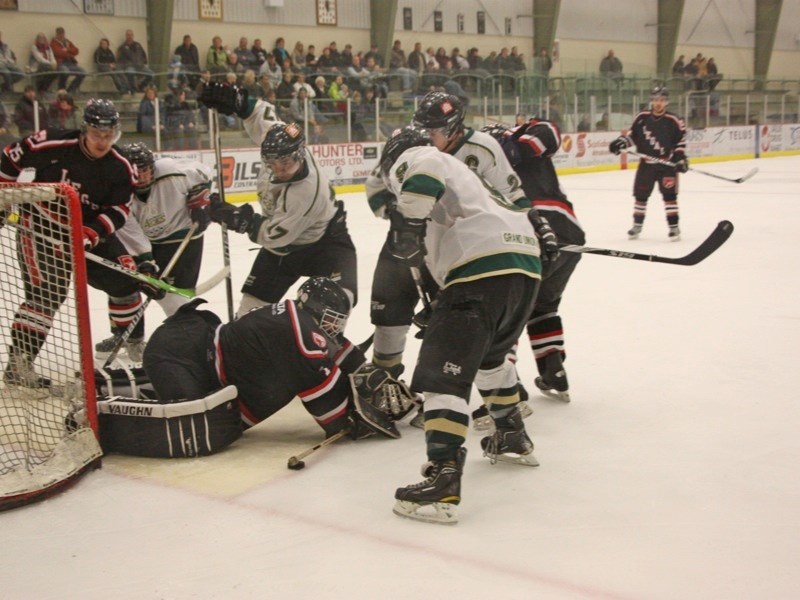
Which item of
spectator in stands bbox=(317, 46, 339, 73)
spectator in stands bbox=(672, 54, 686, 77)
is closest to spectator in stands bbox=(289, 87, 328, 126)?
spectator in stands bbox=(317, 46, 339, 73)

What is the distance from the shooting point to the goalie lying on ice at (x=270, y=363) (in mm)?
2900

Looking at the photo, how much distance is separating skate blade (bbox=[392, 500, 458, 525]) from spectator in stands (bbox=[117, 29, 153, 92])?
10.0 meters

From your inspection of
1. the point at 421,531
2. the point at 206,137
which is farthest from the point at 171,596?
the point at 206,137

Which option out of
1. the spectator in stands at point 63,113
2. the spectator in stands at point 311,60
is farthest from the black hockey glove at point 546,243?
the spectator in stands at point 311,60

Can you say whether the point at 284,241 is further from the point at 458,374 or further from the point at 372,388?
the point at 458,374

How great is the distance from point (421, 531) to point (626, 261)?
4667 millimetres

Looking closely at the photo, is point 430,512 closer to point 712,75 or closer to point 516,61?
point 516,61

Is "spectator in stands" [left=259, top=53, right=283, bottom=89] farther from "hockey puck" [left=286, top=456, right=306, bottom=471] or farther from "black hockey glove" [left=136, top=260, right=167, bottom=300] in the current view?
"hockey puck" [left=286, top=456, right=306, bottom=471]

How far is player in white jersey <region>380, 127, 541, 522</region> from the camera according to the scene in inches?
96.0

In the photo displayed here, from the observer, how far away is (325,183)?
3.79 meters

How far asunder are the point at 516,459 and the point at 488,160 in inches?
42.9

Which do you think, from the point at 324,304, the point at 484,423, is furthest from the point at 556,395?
the point at 324,304

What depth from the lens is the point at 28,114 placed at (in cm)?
914

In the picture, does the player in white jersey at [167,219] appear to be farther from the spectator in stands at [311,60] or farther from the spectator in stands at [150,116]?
the spectator in stands at [311,60]
